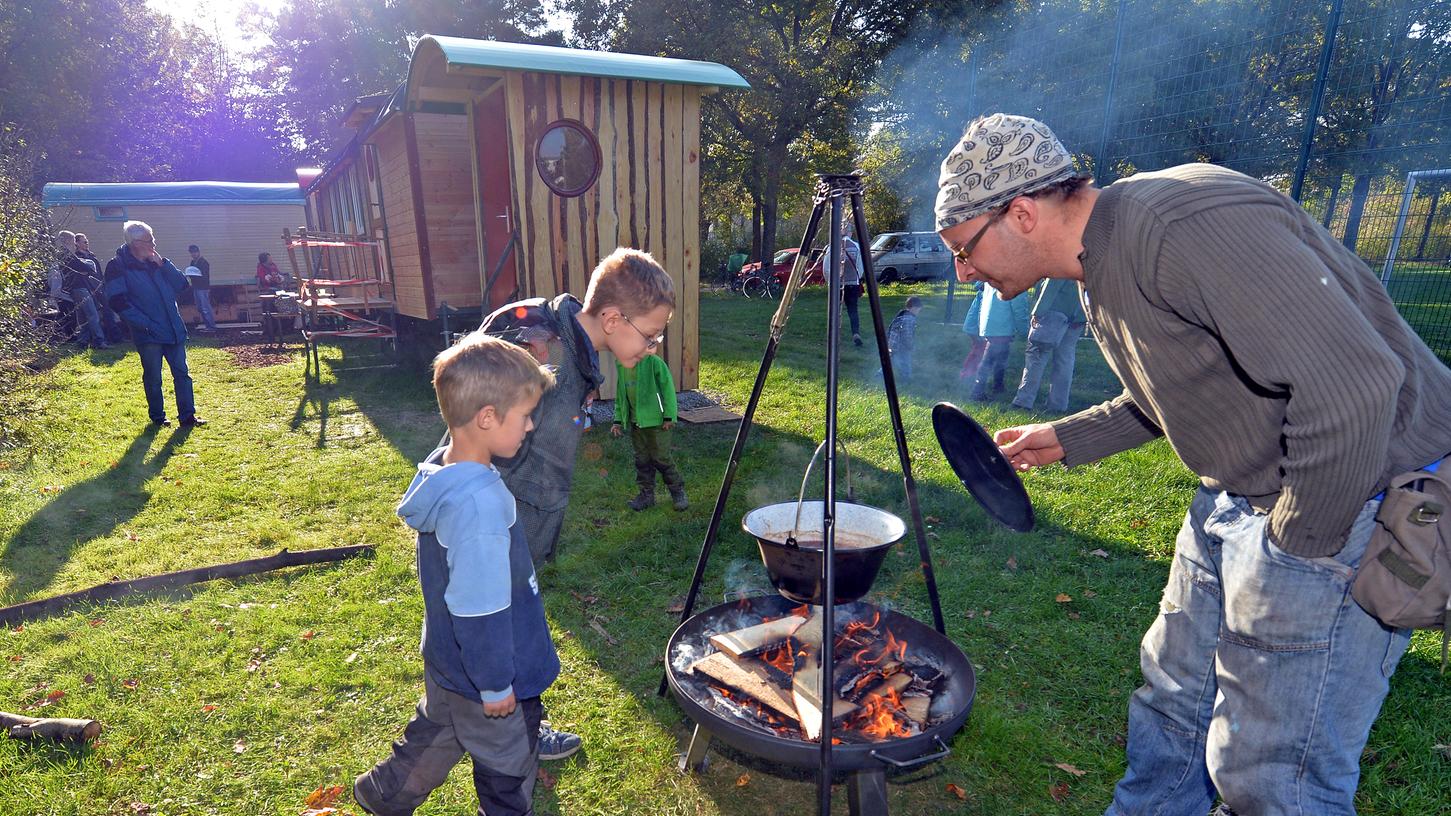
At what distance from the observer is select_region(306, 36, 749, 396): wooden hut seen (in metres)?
7.47

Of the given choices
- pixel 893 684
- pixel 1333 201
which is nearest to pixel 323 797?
pixel 893 684

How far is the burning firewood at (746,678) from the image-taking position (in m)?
2.82

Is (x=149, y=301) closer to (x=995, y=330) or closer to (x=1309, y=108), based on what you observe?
(x=995, y=330)

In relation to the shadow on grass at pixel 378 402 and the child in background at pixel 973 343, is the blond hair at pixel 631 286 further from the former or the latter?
the child in background at pixel 973 343

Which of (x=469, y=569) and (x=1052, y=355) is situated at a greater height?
(x=469, y=569)

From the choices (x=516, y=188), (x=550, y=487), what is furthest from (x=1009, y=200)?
(x=516, y=188)

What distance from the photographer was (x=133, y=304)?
798 centimetres

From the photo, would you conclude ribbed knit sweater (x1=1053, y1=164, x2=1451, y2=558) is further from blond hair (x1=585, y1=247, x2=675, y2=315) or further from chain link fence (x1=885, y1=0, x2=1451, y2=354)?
chain link fence (x1=885, y1=0, x2=1451, y2=354)

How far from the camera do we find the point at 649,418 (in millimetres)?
5754

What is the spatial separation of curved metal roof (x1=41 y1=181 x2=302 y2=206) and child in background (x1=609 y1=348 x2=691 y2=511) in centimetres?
1892

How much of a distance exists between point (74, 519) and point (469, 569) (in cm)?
600

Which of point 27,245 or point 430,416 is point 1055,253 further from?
point 27,245

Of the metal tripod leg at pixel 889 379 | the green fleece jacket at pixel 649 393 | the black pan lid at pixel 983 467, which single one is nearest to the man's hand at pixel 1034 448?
the black pan lid at pixel 983 467

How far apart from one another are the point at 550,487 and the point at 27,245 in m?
13.9
